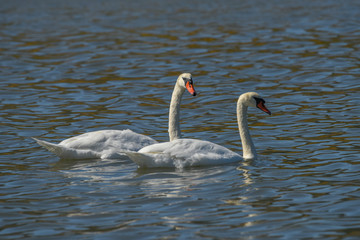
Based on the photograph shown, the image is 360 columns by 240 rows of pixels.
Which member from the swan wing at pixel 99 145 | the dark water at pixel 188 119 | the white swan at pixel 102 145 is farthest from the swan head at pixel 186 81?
the dark water at pixel 188 119

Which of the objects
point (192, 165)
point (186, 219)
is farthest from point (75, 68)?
point (186, 219)

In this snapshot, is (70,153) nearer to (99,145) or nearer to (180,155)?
(99,145)

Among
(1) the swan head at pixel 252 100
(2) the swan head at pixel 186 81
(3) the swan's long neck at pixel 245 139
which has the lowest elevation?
(3) the swan's long neck at pixel 245 139

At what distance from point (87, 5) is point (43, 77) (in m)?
21.2

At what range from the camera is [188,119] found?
1398 centimetres

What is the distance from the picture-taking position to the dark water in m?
7.86

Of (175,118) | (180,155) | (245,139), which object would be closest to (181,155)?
(180,155)

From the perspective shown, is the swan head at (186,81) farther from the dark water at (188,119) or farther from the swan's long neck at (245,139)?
the dark water at (188,119)

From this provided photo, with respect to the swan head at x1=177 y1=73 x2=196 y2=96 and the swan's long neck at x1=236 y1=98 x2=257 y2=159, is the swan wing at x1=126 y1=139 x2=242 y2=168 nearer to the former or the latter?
the swan's long neck at x1=236 y1=98 x2=257 y2=159

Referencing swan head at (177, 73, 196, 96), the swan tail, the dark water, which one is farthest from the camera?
swan head at (177, 73, 196, 96)

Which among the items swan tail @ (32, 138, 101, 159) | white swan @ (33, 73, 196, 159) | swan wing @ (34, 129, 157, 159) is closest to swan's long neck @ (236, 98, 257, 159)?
white swan @ (33, 73, 196, 159)

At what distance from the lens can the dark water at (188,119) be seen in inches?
309

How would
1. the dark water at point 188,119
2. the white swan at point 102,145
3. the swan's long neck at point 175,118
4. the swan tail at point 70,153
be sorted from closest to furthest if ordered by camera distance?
the dark water at point 188,119
the swan tail at point 70,153
the white swan at point 102,145
the swan's long neck at point 175,118

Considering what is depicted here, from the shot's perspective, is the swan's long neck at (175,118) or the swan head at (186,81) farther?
the swan's long neck at (175,118)
